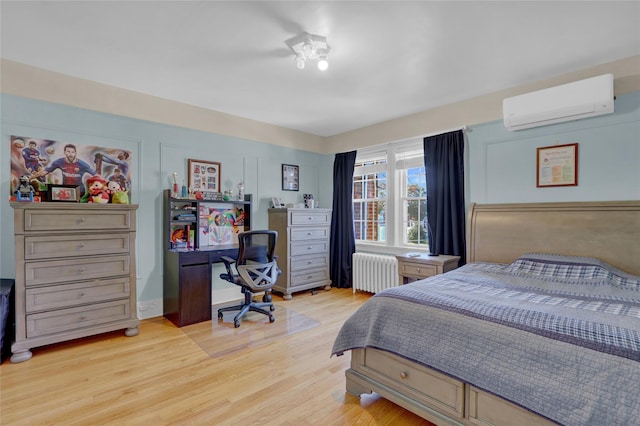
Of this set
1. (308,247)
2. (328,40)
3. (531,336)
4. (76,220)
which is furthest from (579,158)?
(76,220)

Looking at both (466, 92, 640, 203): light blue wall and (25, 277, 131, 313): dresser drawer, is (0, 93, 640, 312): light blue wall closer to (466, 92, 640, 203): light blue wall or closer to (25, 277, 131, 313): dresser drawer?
(466, 92, 640, 203): light blue wall

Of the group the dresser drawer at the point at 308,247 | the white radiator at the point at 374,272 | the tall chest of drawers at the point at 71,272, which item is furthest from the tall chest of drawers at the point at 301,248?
the tall chest of drawers at the point at 71,272

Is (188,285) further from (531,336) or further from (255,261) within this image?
(531,336)

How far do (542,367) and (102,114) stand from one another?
423cm

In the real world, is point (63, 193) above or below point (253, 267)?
above

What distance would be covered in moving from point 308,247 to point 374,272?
41.4 inches

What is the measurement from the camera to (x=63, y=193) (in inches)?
114

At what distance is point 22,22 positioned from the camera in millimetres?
2176

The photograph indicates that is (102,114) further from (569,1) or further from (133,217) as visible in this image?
(569,1)

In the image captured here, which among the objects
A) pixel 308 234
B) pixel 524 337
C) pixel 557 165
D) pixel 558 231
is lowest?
pixel 524 337

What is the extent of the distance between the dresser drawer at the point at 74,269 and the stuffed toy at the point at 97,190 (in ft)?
2.01

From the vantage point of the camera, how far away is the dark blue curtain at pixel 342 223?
4930 millimetres

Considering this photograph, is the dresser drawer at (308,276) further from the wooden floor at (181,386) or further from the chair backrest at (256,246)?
the wooden floor at (181,386)

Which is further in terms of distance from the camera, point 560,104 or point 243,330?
point 243,330
